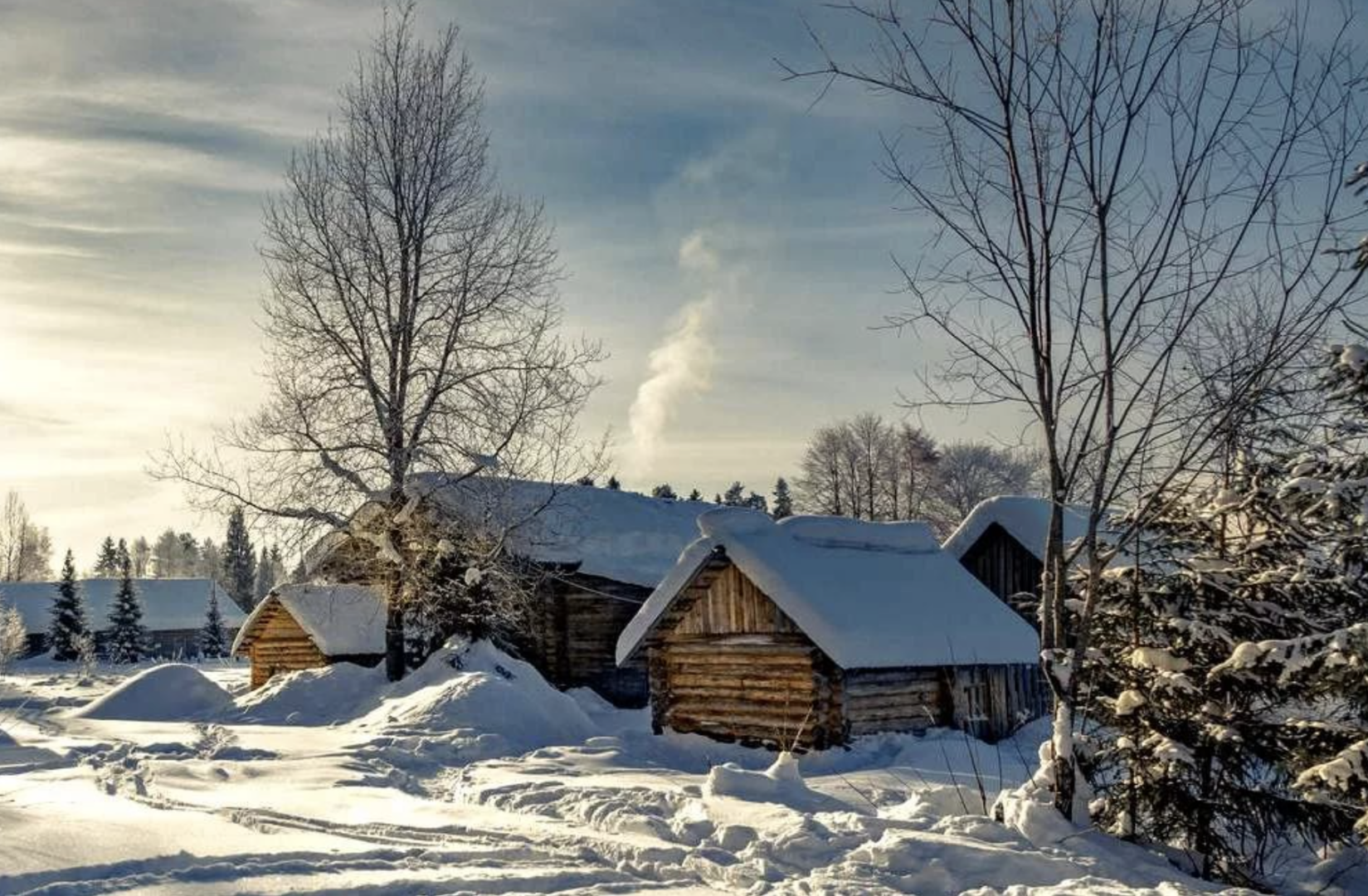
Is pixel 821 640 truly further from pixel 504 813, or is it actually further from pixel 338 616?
pixel 338 616

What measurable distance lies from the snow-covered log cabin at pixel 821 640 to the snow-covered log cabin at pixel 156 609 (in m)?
60.2

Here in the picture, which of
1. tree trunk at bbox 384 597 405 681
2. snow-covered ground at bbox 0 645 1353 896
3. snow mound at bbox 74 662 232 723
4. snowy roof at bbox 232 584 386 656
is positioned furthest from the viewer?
snowy roof at bbox 232 584 386 656

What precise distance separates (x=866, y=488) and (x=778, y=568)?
149 ft

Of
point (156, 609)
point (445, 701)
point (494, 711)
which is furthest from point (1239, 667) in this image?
point (156, 609)

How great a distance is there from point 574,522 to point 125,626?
1737 inches

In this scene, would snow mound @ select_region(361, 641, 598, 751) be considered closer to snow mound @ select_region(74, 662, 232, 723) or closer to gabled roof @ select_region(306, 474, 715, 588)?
gabled roof @ select_region(306, 474, 715, 588)

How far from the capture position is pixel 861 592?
18.2 m

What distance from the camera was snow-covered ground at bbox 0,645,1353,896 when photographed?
7586mm

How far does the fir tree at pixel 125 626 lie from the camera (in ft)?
→ 205

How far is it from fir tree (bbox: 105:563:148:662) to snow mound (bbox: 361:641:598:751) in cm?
4729

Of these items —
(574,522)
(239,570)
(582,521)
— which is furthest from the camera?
(239,570)

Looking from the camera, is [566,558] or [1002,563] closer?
[1002,563]

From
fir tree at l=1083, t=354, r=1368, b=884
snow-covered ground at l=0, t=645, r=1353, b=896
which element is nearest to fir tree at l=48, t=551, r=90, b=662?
snow-covered ground at l=0, t=645, r=1353, b=896

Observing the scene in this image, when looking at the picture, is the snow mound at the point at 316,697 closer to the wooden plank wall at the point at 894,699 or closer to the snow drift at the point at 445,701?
the snow drift at the point at 445,701
